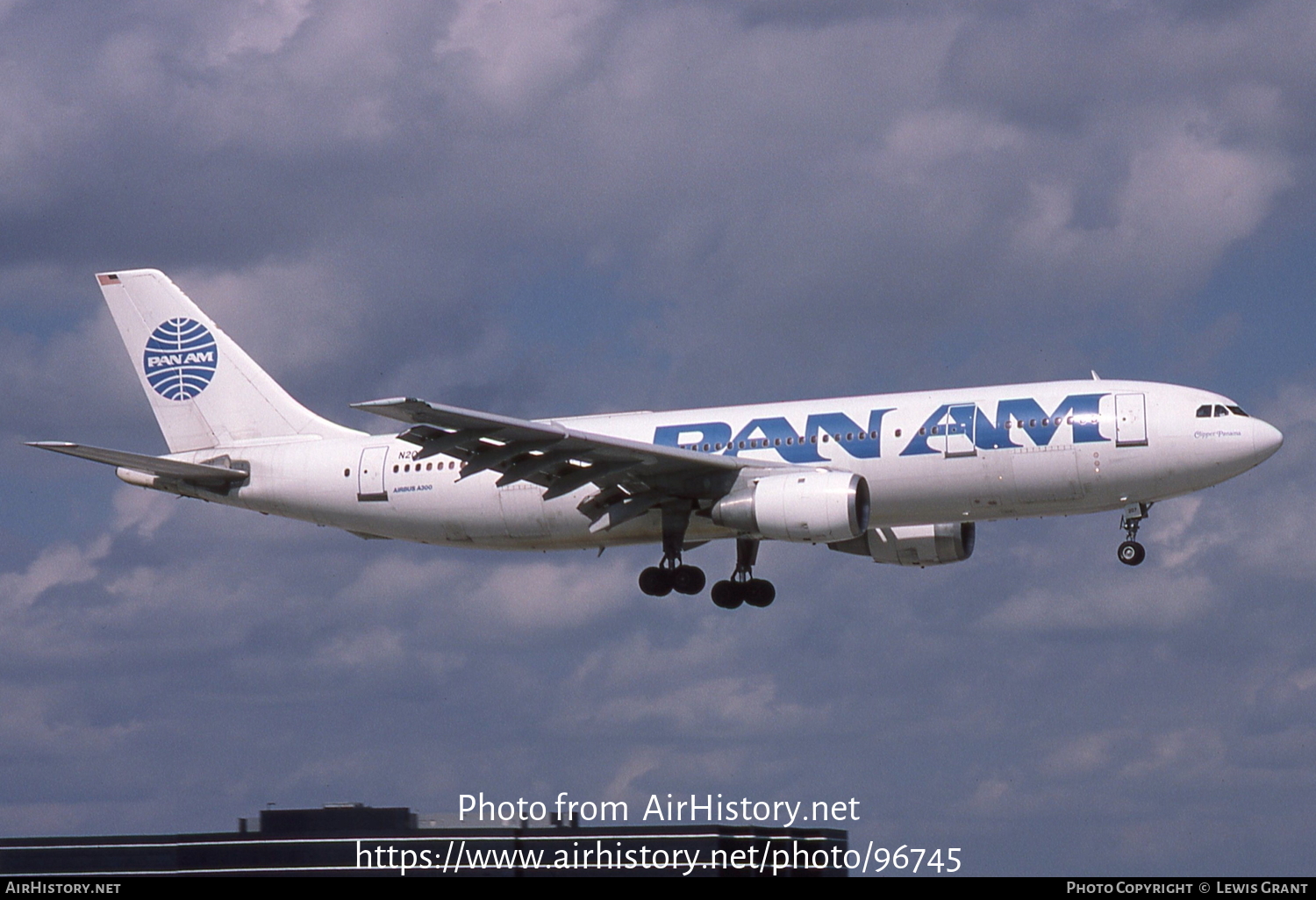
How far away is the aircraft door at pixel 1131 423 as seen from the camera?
151 feet

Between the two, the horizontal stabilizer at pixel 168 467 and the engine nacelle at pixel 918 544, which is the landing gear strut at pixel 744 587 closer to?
the engine nacelle at pixel 918 544

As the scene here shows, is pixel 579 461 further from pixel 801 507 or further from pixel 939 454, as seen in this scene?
pixel 939 454

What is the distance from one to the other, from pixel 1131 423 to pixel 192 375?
29.9 metres

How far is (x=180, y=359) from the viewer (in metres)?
59.8

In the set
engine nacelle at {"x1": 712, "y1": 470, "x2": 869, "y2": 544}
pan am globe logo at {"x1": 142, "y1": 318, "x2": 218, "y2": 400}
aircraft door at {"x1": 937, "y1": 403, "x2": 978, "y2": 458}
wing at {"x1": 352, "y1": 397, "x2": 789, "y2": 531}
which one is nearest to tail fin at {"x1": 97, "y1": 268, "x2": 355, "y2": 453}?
pan am globe logo at {"x1": 142, "y1": 318, "x2": 218, "y2": 400}

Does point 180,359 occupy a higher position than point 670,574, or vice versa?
point 180,359

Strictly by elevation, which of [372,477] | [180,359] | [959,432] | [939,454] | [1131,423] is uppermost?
[180,359]

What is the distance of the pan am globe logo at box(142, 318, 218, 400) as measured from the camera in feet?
194

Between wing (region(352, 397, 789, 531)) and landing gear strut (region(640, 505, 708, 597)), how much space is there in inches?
46.3

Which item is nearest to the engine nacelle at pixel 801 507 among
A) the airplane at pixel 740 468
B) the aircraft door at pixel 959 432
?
the airplane at pixel 740 468

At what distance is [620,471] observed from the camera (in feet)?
160

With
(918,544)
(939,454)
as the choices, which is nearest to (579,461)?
(939,454)
